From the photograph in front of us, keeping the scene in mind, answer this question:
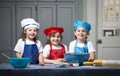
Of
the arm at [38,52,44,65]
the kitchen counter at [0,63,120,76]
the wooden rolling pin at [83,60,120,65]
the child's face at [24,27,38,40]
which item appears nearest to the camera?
the kitchen counter at [0,63,120,76]

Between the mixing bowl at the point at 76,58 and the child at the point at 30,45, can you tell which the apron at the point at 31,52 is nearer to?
the child at the point at 30,45

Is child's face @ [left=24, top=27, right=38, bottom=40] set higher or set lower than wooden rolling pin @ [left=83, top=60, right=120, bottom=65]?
higher

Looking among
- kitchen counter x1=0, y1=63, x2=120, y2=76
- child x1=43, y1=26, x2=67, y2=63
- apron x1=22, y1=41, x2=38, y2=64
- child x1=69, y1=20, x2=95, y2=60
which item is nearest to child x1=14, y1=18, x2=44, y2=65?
apron x1=22, y1=41, x2=38, y2=64

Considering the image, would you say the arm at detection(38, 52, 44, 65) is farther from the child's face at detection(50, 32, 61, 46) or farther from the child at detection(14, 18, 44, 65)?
the child's face at detection(50, 32, 61, 46)

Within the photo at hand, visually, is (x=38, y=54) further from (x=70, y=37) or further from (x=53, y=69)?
(x=70, y=37)

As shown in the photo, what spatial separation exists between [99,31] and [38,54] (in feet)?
7.69

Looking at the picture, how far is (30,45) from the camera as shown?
2.82 m

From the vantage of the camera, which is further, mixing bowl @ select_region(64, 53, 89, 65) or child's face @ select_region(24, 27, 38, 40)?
child's face @ select_region(24, 27, 38, 40)

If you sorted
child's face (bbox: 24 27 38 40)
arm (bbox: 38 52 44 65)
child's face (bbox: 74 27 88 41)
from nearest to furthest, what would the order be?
arm (bbox: 38 52 44 65), child's face (bbox: 24 27 38 40), child's face (bbox: 74 27 88 41)

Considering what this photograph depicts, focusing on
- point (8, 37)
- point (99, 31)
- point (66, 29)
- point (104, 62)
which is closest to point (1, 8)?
point (8, 37)

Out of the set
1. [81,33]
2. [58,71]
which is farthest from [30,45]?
[58,71]

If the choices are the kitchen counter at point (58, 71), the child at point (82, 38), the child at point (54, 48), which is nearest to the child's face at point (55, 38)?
the child at point (54, 48)

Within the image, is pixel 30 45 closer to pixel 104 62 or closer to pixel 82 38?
pixel 82 38

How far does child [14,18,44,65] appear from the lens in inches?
109
